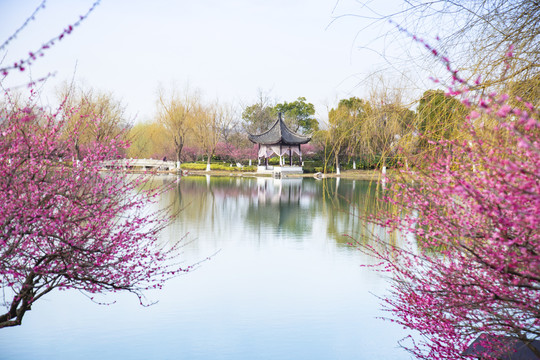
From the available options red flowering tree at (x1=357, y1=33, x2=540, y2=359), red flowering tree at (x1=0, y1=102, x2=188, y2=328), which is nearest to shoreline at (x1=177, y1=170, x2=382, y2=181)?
red flowering tree at (x1=0, y1=102, x2=188, y2=328)

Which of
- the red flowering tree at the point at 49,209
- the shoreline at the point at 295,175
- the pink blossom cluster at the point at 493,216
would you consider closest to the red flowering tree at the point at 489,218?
the pink blossom cluster at the point at 493,216

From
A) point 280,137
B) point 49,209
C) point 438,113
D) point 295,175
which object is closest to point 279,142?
point 280,137

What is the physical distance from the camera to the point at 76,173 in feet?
12.9

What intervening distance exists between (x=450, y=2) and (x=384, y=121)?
3.01ft

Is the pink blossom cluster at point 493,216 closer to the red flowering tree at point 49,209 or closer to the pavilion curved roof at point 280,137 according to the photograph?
the red flowering tree at point 49,209

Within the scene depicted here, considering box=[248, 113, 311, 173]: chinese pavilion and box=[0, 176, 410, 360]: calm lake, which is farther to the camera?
box=[248, 113, 311, 173]: chinese pavilion

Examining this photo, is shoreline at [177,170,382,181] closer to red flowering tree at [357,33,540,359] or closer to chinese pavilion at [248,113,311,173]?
chinese pavilion at [248,113,311,173]

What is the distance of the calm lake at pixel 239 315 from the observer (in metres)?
6.07

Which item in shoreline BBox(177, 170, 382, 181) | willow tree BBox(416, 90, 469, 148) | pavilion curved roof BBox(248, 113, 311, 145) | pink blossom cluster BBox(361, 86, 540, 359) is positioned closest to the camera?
pink blossom cluster BBox(361, 86, 540, 359)

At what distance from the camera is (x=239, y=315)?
7305 millimetres

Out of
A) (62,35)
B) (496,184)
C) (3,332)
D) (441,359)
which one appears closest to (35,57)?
(62,35)

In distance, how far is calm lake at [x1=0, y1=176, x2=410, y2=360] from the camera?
6066mm

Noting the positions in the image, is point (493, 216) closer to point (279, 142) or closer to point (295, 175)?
point (295, 175)

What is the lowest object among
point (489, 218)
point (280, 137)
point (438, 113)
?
point (489, 218)
